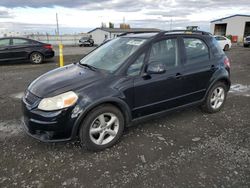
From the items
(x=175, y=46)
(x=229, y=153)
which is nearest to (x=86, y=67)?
(x=175, y=46)

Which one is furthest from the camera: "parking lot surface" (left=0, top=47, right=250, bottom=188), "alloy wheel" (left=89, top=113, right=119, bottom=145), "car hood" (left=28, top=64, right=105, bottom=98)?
"alloy wheel" (left=89, top=113, right=119, bottom=145)

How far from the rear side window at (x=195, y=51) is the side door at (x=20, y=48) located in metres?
9.03

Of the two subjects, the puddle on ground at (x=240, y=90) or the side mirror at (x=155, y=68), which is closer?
the side mirror at (x=155, y=68)

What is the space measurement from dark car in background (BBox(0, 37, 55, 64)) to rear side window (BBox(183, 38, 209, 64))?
8944 millimetres

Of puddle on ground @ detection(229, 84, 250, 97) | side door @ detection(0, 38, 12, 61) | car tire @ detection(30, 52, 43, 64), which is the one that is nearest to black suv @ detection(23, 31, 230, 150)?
puddle on ground @ detection(229, 84, 250, 97)

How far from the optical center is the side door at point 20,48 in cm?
1018

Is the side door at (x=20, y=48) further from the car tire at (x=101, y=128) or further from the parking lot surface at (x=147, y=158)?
the car tire at (x=101, y=128)

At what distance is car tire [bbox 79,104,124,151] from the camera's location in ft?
9.39

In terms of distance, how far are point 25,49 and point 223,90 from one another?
9.49m

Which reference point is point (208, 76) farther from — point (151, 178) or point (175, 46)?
point (151, 178)

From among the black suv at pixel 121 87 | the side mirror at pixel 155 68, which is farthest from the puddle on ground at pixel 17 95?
the side mirror at pixel 155 68

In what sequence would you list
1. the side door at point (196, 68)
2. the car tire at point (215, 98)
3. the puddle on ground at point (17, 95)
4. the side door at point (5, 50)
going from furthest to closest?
the side door at point (5, 50)
the puddle on ground at point (17, 95)
the car tire at point (215, 98)
the side door at point (196, 68)

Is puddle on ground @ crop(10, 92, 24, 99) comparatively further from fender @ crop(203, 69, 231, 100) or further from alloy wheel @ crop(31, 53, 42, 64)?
alloy wheel @ crop(31, 53, 42, 64)

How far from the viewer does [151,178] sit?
254 centimetres
